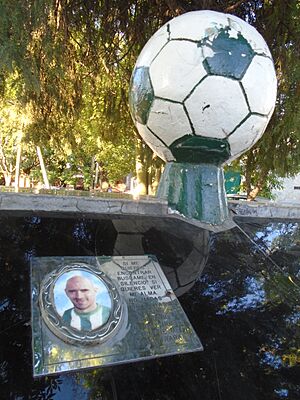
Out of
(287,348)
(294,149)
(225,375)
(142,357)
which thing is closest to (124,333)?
(142,357)

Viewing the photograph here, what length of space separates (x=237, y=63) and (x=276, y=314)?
1295mm

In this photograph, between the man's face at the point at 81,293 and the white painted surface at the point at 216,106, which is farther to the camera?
the white painted surface at the point at 216,106

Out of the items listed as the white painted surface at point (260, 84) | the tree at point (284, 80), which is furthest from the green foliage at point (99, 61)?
the white painted surface at point (260, 84)

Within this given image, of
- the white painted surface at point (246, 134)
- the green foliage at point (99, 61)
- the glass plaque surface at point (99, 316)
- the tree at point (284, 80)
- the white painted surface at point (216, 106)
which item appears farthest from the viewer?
the tree at point (284, 80)

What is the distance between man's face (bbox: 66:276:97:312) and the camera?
1.36 metres

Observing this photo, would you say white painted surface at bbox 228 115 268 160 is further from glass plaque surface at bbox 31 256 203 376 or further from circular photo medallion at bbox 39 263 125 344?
circular photo medallion at bbox 39 263 125 344

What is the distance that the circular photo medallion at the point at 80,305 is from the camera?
1.30 m

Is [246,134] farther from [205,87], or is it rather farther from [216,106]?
[205,87]

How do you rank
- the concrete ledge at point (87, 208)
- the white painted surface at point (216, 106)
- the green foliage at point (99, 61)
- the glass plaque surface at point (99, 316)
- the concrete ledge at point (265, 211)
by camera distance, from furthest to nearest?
the green foliage at point (99, 61) < the concrete ledge at point (265, 211) < the white painted surface at point (216, 106) < the concrete ledge at point (87, 208) < the glass plaque surface at point (99, 316)

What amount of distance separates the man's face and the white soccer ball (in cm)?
114

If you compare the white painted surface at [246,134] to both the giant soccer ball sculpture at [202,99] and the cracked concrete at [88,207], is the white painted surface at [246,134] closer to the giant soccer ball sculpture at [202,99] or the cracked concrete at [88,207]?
the giant soccer ball sculpture at [202,99]

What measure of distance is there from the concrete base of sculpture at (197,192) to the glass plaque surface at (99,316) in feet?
2.23

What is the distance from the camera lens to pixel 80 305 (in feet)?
4.46

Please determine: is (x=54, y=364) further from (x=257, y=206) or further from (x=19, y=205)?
(x=257, y=206)
